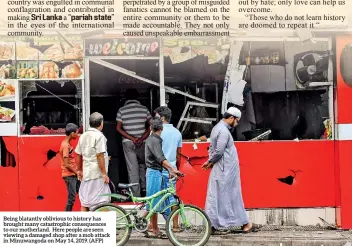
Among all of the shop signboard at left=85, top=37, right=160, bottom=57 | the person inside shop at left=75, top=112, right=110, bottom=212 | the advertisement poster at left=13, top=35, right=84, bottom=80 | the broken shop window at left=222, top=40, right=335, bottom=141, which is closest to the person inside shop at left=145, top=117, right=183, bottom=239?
the person inside shop at left=75, top=112, right=110, bottom=212

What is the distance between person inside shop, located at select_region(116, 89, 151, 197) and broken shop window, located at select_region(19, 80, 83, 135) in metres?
0.55

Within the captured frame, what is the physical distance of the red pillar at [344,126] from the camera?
820cm

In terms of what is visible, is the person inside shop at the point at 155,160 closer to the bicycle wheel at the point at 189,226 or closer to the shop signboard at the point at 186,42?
the bicycle wheel at the point at 189,226

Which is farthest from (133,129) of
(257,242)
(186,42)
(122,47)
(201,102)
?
(257,242)

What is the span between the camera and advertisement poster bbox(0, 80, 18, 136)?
8.31m

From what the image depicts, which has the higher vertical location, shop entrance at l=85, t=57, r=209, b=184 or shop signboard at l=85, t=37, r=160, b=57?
shop signboard at l=85, t=37, r=160, b=57

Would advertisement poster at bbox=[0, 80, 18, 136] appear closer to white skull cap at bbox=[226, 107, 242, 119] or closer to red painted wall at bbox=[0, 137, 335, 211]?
red painted wall at bbox=[0, 137, 335, 211]

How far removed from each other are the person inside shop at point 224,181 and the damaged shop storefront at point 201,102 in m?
0.60

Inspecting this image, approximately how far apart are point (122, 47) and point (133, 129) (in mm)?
1043

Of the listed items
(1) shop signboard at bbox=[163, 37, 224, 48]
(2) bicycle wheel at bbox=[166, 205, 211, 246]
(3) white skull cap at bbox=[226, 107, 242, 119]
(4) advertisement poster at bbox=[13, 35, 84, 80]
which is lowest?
(2) bicycle wheel at bbox=[166, 205, 211, 246]

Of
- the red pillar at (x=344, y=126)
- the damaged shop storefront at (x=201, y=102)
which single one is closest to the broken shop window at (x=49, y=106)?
the damaged shop storefront at (x=201, y=102)

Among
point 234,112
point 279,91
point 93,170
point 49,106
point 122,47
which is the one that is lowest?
point 93,170

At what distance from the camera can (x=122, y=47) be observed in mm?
8414

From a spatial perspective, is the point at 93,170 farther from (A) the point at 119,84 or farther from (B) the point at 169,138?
(A) the point at 119,84
